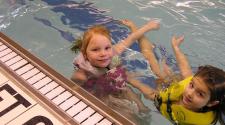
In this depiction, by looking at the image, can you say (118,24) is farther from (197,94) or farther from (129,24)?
(197,94)

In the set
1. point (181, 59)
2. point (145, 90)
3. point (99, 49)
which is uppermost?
point (99, 49)

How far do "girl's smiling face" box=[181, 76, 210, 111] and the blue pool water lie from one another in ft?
2.96

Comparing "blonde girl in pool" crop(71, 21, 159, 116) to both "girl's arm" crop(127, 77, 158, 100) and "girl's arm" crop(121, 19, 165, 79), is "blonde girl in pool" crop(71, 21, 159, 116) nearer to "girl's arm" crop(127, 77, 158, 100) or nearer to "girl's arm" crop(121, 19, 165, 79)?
"girl's arm" crop(127, 77, 158, 100)

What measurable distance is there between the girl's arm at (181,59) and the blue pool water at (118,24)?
0.17 m

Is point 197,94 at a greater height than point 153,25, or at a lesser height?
greater

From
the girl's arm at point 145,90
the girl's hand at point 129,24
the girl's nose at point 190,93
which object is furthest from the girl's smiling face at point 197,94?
the girl's hand at point 129,24

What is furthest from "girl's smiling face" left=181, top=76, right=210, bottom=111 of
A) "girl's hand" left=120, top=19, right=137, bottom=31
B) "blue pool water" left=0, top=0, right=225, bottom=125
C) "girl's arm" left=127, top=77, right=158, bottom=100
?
"girl's hand" left=120, top=19, right=137, bottom=31

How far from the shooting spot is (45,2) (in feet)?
13.3

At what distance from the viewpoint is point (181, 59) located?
3000 millimetres

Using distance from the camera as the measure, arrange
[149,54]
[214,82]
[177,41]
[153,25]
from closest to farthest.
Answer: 1. [214,82]
2. [149,54]
3. [177,41]
4. [153,25]

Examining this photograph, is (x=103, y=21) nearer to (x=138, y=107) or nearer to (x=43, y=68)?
(x=138, y=107)

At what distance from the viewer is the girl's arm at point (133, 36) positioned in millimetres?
3079

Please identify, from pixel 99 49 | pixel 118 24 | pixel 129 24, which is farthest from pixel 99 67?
pixel 118 24

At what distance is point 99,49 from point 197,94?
0.72m
